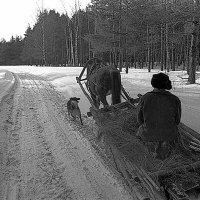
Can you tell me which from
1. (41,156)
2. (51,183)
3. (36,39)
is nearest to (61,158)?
(41,156)

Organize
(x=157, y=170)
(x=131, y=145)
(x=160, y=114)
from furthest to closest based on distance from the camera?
(x=131, y=145), (x=160, y=114), (x=157, y=170)

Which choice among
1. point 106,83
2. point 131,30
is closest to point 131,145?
point 106,83

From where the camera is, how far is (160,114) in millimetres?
4125

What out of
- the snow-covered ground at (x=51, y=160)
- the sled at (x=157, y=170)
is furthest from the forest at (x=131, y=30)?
the sled at (x=157, y=170)

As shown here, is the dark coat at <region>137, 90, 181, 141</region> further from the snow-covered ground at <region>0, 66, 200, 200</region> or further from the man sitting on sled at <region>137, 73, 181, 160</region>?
the snow-covered ground at <region>0, 66, 200, 200</region>

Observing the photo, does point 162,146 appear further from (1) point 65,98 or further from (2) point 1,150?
(1) point 65,98

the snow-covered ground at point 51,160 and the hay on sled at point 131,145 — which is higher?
the hay on sled at point 131,145

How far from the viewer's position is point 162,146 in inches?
168

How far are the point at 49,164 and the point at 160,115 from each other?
94.4 inches

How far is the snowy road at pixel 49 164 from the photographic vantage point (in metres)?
4.12

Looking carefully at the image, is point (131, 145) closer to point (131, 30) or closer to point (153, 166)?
point (153, 166)

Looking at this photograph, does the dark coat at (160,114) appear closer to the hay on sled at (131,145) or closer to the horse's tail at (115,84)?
the hay on sled at (131,145)

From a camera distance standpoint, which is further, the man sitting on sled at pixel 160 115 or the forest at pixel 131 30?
the forest at pixel 131 30

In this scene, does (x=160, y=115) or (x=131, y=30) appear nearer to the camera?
(x=160, y=115)
